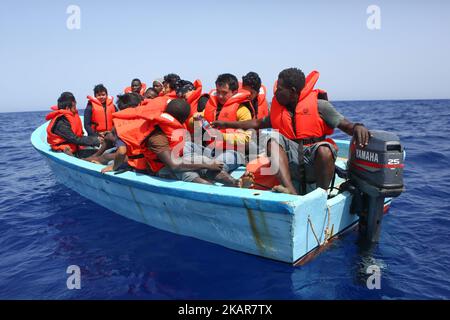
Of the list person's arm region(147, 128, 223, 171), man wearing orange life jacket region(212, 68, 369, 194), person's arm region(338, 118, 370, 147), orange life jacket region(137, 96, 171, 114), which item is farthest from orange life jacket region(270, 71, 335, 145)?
orange life jacket region(137, 96, 171, 114)

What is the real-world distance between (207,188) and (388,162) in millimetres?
1848

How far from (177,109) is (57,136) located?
11.1ft

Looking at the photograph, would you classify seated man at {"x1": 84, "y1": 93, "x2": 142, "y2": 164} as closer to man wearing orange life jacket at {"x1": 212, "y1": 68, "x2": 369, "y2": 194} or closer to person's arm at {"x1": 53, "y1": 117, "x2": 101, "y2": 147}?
person's arm at {"x1": 53, "y1": 117, "x2": 101, "y2": 147}

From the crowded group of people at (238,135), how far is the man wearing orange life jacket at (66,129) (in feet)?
2.28

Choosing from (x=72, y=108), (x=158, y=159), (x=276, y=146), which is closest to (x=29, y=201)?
(x=72, y=108)

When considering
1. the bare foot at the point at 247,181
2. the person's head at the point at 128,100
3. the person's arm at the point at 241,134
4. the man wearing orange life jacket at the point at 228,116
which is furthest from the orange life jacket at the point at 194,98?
the bare foot at the point at 247,181

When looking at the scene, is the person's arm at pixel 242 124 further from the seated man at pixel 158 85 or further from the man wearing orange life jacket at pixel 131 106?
the seated man at pixel 158 85

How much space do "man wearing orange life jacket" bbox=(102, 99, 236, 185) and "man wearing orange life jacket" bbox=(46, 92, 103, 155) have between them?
2091 millimetres

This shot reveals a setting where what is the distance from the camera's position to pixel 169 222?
4.55 metres

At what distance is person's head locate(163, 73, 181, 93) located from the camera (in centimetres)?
684

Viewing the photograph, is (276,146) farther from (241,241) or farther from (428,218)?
(428,218)

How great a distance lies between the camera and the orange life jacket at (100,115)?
273 inches

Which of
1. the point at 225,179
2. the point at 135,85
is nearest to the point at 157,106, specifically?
the point at 225,179

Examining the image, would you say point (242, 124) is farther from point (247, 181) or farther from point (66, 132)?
point (66, 132)
